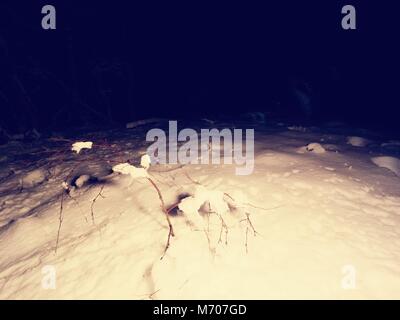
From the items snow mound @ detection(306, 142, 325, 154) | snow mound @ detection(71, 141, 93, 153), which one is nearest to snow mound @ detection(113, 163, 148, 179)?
snow mound @ detection(71, 141, 93, 153)

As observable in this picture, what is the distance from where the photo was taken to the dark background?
10.1 meters

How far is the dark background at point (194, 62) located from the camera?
1013 centimetres

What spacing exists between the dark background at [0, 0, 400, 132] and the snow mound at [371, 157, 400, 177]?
4187mm

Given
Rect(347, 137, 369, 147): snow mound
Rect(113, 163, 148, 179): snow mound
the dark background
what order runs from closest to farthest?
Rect(113, 163, 148, 179): snow mound < Rect(347, 137, 369, 147): snow mound < the dark background

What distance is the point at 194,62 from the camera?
14.7m

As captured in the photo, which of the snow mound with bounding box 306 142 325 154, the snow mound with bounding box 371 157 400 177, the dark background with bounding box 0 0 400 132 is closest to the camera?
the snow mound with bounding box 371 157 400 177

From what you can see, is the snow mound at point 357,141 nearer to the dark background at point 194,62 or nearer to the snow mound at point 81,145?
the dark background at point 194,62

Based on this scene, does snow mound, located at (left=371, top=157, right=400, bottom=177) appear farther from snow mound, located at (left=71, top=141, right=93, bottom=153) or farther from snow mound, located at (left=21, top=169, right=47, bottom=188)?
snow mound, located at (left=21, top=169, right=47, bottom=188)

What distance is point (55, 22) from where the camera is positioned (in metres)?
11.9

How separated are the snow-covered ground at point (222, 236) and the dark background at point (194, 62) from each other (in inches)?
224

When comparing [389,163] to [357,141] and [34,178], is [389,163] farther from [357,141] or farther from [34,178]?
[34,178]

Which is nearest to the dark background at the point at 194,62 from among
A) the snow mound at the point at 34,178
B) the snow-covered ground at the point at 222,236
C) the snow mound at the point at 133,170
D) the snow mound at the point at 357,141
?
the snow mound at the point at 357,141
